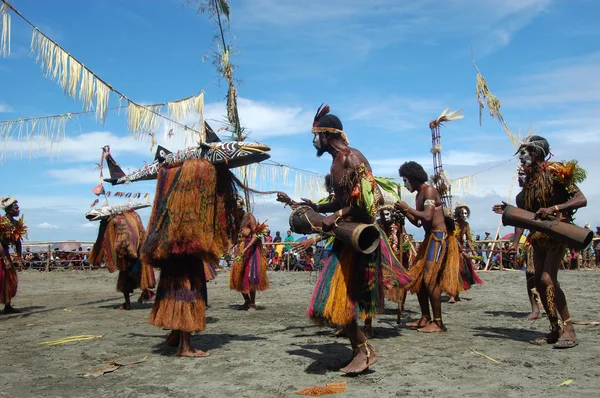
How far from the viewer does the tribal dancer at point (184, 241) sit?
507 centimetres

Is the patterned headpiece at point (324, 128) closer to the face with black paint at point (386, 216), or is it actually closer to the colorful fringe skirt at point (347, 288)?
the colorful fringe skirt at point (347, 288)

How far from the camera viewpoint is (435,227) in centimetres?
654

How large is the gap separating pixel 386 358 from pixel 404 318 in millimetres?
2831

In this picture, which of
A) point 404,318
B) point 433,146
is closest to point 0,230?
point 404,318

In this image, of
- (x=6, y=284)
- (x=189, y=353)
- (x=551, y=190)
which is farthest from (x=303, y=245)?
(x=6, y=284)

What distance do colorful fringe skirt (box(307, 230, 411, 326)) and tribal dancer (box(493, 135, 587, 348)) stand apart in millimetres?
1990

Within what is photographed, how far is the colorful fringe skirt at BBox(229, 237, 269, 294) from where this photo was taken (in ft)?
29.5

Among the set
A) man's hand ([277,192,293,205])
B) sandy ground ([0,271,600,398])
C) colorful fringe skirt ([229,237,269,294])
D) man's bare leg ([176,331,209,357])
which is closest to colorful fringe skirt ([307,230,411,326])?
sandy ground ([0,271,600,398])

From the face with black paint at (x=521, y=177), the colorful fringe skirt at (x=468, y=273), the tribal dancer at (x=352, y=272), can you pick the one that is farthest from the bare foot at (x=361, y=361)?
the colorful fringe skirt at (x=468, y=273)

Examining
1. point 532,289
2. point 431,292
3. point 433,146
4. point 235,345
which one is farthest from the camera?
point 433,146

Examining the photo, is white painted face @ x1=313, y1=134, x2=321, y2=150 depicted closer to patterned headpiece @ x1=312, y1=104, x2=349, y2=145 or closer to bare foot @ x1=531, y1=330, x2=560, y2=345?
patterned headpiece @ x1=312, y1=104, x2=349, y2=145

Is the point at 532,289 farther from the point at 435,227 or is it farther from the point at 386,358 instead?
the point at 386,358

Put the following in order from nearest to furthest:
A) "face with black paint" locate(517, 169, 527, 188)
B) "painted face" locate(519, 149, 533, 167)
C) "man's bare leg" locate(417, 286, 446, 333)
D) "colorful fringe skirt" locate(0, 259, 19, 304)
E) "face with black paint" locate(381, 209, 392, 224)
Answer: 1. "painted face" locate(519, 149, 533, 167)
2. "face with black paint" locate(517, 169, 527, 188)
3. "man's bare leg" locate(417, 286, 446, 333)
4. "face with black paint" locate(381, 209, 392, 224)
5. "colorful fringe skirt" locate(0, 259, 19, 304)

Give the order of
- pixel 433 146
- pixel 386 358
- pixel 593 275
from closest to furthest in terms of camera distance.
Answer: pixel 386 358 → pixel 433 146 → pixel 593 275
